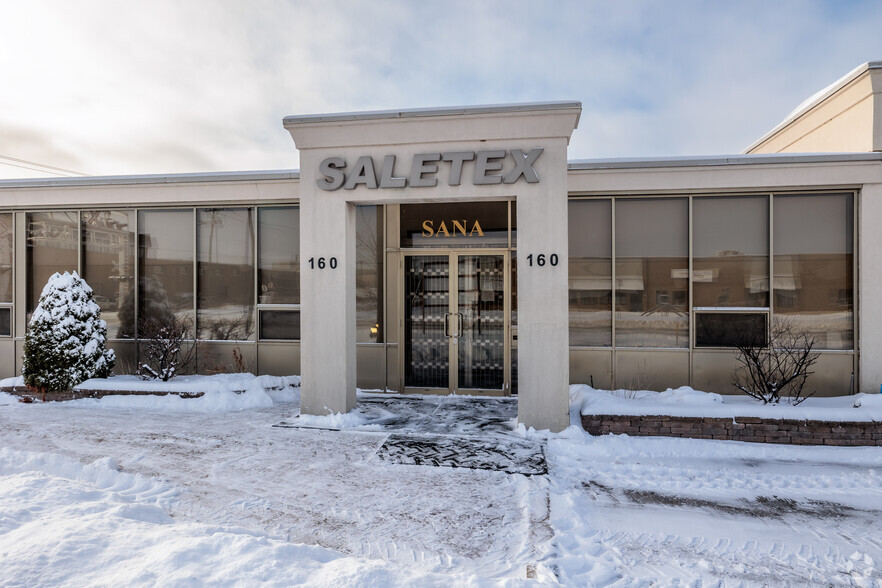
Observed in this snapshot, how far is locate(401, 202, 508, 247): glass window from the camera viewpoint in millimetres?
9000

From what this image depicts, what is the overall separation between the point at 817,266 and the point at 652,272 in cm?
261

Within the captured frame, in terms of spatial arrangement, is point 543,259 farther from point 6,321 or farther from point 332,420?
point 6,321

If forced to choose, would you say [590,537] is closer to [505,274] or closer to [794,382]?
[505,274]

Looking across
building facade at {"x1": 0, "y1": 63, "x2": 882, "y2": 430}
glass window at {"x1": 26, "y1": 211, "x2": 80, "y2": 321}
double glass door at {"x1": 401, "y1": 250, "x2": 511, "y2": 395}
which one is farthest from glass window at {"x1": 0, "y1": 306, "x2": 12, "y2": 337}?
double glass door at {"x1": 401, "y1": 250, "x2": 511, "y2": 395}

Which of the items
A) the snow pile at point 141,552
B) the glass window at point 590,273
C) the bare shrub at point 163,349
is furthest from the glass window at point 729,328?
the bare shrub at point 163,349

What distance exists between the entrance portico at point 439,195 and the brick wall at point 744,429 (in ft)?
2.36

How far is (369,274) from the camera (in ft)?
30.8

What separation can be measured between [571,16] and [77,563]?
1170cm

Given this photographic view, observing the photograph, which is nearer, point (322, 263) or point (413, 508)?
point (413, 508)

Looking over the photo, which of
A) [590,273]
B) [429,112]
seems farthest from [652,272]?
[429,112]

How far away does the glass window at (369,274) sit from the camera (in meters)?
9.32

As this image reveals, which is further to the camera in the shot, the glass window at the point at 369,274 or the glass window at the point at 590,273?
the glass window at the point at 369,274

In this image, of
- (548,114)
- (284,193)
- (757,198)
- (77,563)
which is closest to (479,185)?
(548,114)

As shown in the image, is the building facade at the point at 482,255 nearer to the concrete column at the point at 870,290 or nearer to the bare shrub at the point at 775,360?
the concrete column at the point at 870,290
